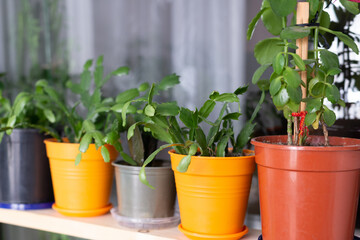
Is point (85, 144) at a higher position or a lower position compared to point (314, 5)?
lower

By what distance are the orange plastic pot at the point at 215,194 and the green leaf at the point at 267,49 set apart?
9.3 inches

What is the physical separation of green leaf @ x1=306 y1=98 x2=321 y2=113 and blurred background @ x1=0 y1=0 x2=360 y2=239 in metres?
0.27

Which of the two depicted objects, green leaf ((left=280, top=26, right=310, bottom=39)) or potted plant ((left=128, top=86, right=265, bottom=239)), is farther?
potted plant ((left=128, top=86, right=265, bottom=239))

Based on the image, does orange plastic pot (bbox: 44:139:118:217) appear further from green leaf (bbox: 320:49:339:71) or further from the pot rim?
green leaf (bbox: 320:49:339:71)

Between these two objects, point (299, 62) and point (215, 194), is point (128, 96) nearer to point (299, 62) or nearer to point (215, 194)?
point (215, 194)

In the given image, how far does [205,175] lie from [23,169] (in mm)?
647

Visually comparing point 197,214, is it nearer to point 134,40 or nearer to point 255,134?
point 255,134

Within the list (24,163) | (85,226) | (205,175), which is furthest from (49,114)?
(205,175)

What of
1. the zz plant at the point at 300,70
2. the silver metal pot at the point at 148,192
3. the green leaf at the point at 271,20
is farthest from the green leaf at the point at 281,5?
the silver metal pot at the point at 148,192

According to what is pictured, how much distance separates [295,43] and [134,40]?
2.17 ft

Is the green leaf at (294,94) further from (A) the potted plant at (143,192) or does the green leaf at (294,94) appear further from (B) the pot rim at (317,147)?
(A) the potted plant at (143,192)

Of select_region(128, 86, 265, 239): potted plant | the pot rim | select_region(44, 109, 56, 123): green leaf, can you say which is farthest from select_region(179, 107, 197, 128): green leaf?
select_region(44, 109, 56, 123): green leaf

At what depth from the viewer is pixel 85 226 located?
3.88 ft

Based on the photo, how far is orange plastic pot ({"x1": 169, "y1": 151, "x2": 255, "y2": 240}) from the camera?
973 millimetres
